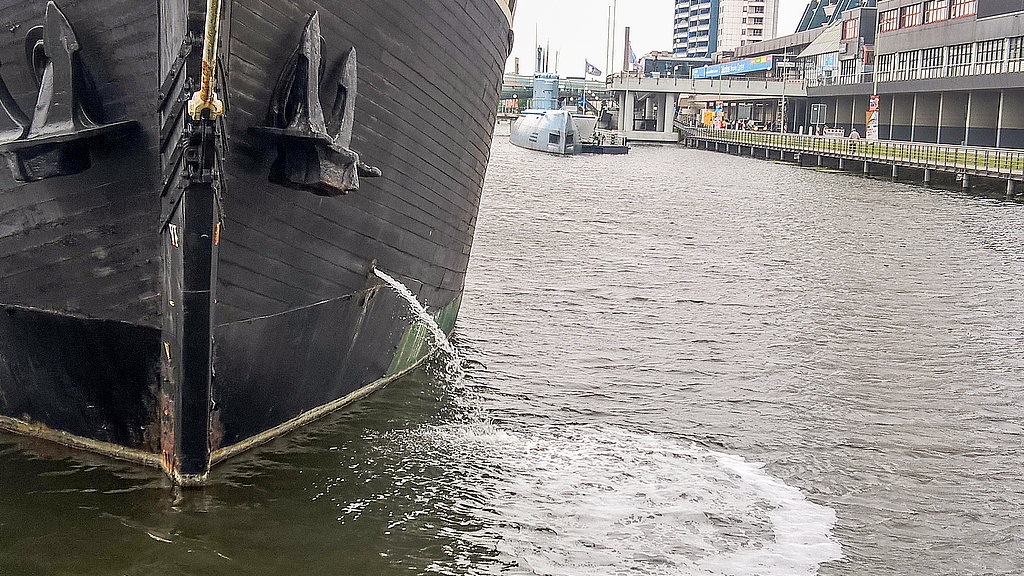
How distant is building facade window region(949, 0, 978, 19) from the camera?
54.5m

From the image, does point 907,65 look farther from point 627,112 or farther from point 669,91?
point 627,112

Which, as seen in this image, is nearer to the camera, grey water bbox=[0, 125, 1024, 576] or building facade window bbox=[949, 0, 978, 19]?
grey water bbox=[0, 125, 1024, 576]

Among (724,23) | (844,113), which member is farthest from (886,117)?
(724,23)

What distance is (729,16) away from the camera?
170500 mm

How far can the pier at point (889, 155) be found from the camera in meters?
34.0

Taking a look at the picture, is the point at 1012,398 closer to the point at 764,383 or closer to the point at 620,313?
the point at 764,383

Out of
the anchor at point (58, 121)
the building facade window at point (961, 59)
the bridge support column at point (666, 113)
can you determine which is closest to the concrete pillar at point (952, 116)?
the building facade window at point (961, 59)

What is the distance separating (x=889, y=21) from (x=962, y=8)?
29.0 ft

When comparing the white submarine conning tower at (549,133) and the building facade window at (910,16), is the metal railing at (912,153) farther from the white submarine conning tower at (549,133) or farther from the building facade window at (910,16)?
the white submarine conning tower at (549,133)

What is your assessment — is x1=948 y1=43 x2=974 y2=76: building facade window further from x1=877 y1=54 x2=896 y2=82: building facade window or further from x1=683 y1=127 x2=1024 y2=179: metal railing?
x1=683 y1=127 x2=1024 y2=179: metal railing

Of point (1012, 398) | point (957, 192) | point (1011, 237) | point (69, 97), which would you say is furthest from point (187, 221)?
point (957, 192)

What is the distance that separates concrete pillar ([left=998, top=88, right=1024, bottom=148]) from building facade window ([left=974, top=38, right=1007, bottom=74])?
5.43ft

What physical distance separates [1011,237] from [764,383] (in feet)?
46.4

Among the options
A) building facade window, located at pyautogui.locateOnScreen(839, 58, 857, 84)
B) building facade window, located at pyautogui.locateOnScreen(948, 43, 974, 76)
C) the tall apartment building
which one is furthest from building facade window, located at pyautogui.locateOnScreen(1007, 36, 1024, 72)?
the tall apartment building
